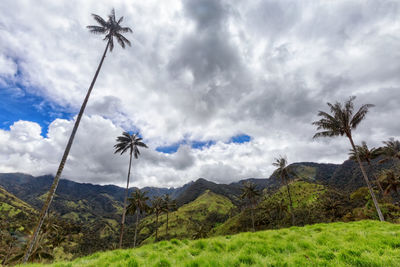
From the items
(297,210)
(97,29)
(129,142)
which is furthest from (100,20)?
(297,210)

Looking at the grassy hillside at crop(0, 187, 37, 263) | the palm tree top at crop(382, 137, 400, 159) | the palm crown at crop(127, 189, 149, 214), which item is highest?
the palm tree top at crop(382, 137, 400, 159)

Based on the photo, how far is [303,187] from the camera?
417 feet

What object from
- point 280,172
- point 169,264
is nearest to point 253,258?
point 169,264

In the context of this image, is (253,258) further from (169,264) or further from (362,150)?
(362,150)

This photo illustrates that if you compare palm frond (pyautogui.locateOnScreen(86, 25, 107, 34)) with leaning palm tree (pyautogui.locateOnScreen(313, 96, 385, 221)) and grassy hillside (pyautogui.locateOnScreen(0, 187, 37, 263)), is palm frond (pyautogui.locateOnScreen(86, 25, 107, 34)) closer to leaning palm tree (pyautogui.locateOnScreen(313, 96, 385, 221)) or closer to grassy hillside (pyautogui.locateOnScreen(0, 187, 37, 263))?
leaning palm tree (pyautogui.locateOnScreen(313, 96, 385, 221))

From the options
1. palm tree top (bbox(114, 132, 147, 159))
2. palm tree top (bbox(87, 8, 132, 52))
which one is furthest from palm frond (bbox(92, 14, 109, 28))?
palm tree top (bbox(114, 132, 147, 159))

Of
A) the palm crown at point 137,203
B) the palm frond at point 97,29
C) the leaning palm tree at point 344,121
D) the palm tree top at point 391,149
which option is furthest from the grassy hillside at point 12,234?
the palm tree top at point 391,149

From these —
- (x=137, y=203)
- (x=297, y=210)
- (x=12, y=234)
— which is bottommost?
(x=12, y=234)

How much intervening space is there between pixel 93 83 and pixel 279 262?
75.3 ft

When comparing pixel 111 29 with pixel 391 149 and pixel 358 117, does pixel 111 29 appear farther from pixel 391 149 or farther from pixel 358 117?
pixel 391 149

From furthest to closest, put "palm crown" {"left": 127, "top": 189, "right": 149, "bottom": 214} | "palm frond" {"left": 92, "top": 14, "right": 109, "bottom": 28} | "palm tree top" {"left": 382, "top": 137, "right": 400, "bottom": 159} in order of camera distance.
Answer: "palm crown" {"left": 127, "top": 189, "right": 149, "bottom": 214} → "palm tree top" {"left": 382, "top": 137, "right": 400, "bottom": 159} → "palm frond" {"left": 92, "top": 14, "right": 109, "bottom": 28}

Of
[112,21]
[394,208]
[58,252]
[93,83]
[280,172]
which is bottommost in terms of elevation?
[58,252]

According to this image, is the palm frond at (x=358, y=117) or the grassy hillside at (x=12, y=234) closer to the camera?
the palm frond at (x=358, y=117)

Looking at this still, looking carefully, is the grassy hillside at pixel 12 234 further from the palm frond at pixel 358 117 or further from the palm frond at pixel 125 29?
the palm frond at pixel 358 117
